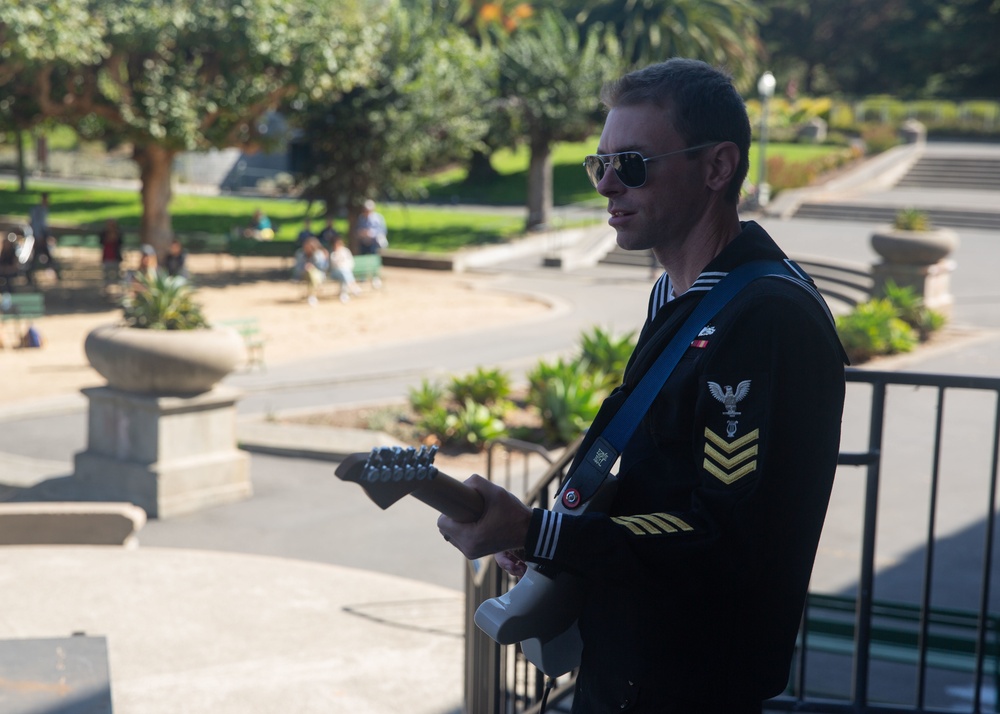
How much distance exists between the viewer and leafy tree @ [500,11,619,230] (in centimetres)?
3362

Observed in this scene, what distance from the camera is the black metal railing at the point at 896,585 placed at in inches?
154

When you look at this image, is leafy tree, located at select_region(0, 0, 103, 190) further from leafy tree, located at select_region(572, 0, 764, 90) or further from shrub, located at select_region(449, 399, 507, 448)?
leafy tree, located at select_region(572, 0, 764, 90)

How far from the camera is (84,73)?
22.8m

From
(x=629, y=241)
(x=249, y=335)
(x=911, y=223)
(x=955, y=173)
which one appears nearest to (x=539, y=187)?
(x=955, y=173)

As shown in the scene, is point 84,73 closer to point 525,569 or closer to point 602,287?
point 602,287

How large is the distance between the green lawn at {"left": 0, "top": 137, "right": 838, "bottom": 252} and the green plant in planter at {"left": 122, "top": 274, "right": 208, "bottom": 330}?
71.4 feet

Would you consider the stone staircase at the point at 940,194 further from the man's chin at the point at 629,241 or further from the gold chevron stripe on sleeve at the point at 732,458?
the gold chevron stripe on sleeve at the point at 732,458

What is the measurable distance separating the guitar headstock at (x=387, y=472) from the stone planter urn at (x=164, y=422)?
7.82 m

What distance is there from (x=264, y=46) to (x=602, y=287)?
874cm

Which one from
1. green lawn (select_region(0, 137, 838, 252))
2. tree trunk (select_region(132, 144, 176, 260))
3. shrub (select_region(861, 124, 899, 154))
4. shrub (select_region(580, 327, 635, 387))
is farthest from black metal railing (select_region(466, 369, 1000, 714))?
shrub (select_region(861, 124, 899, 154))

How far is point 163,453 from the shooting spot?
952 centimetres

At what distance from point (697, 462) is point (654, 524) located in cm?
13

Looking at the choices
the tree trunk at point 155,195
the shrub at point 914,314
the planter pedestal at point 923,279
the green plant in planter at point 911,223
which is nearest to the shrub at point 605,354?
the shrub at point 914,314

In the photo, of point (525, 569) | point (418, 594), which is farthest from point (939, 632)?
point (525, 569)
